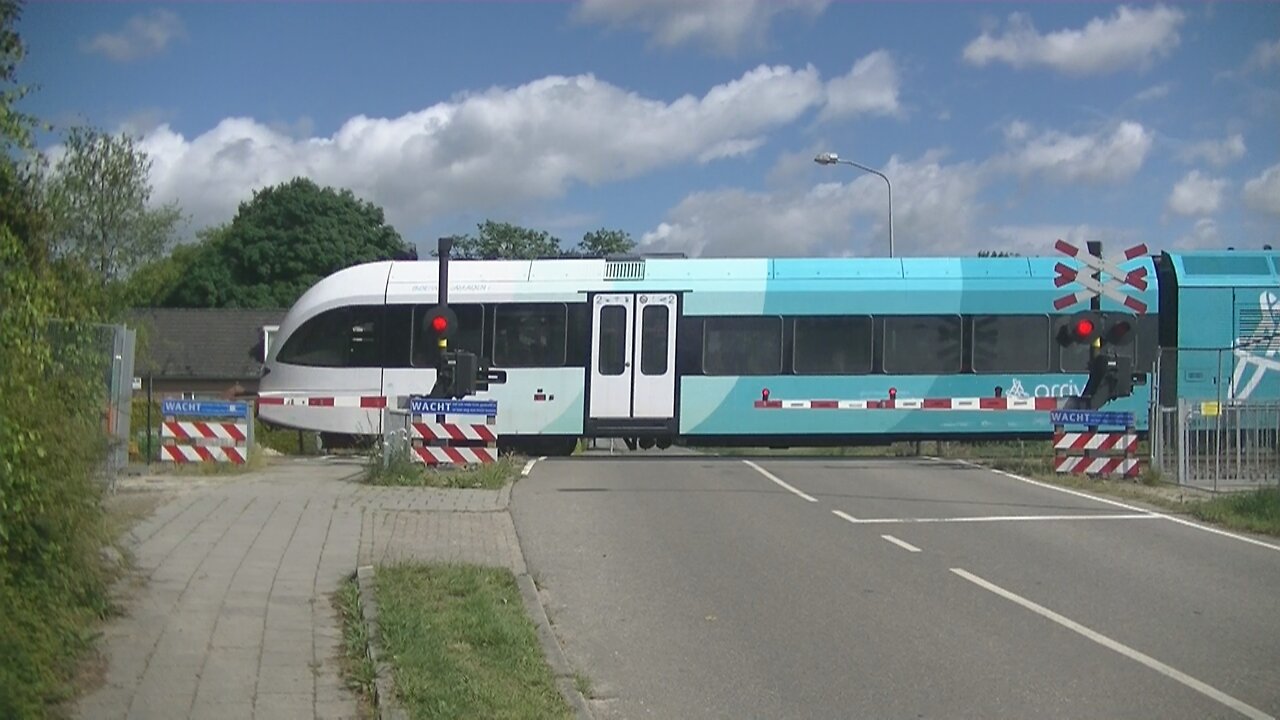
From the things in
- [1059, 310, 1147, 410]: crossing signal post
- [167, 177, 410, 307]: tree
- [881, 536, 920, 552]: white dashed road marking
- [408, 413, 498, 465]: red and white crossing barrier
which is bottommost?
[881, 536, 920, 552]: white dashed road marking

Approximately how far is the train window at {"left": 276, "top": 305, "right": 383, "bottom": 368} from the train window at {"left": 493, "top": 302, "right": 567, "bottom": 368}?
231 cm

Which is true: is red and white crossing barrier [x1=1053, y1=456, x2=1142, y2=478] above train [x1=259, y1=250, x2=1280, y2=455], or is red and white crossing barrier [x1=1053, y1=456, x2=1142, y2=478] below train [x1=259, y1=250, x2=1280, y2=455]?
below

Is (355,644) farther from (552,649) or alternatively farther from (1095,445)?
(1095,445)

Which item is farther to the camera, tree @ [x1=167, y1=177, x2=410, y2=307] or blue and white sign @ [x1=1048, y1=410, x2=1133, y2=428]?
tree @ [x1=167, y1=177, x2=410, y2=307]

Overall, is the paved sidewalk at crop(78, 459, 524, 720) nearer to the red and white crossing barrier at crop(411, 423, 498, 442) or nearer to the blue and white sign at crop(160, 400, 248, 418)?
the red and white crossing barrier at crop(411, 423, 498, 442)

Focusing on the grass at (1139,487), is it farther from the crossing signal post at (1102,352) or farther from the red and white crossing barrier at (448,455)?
the red and white crossing barrier at (448,455)

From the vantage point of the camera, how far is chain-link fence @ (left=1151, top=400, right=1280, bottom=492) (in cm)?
1948

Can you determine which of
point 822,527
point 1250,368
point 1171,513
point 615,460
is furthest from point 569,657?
point 1250,368

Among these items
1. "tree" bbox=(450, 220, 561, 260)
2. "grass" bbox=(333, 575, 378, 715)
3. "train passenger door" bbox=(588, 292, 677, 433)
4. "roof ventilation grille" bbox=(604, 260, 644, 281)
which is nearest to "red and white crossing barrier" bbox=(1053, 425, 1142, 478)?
"train passenger door" bbox=(588, 292, 677, 433)

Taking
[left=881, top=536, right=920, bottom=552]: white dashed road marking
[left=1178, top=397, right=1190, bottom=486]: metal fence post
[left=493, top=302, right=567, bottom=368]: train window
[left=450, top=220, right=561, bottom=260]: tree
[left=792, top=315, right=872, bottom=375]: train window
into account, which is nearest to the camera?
[left=881, top=536, right=920, bottom=552]: white dashed road marking

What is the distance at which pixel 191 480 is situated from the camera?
18609 mm

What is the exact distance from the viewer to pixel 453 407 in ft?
66.1

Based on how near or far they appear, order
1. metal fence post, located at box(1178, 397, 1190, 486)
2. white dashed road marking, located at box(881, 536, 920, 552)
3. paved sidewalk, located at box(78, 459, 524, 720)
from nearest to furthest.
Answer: paved sidewalk, located at box(78, 459, 524, 720) < white dashed road marking, located at box(881, 536, 920, 552) < metal fence post, located at box(1178, 397, 1190, 486)

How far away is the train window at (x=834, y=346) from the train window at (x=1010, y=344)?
2036mm
